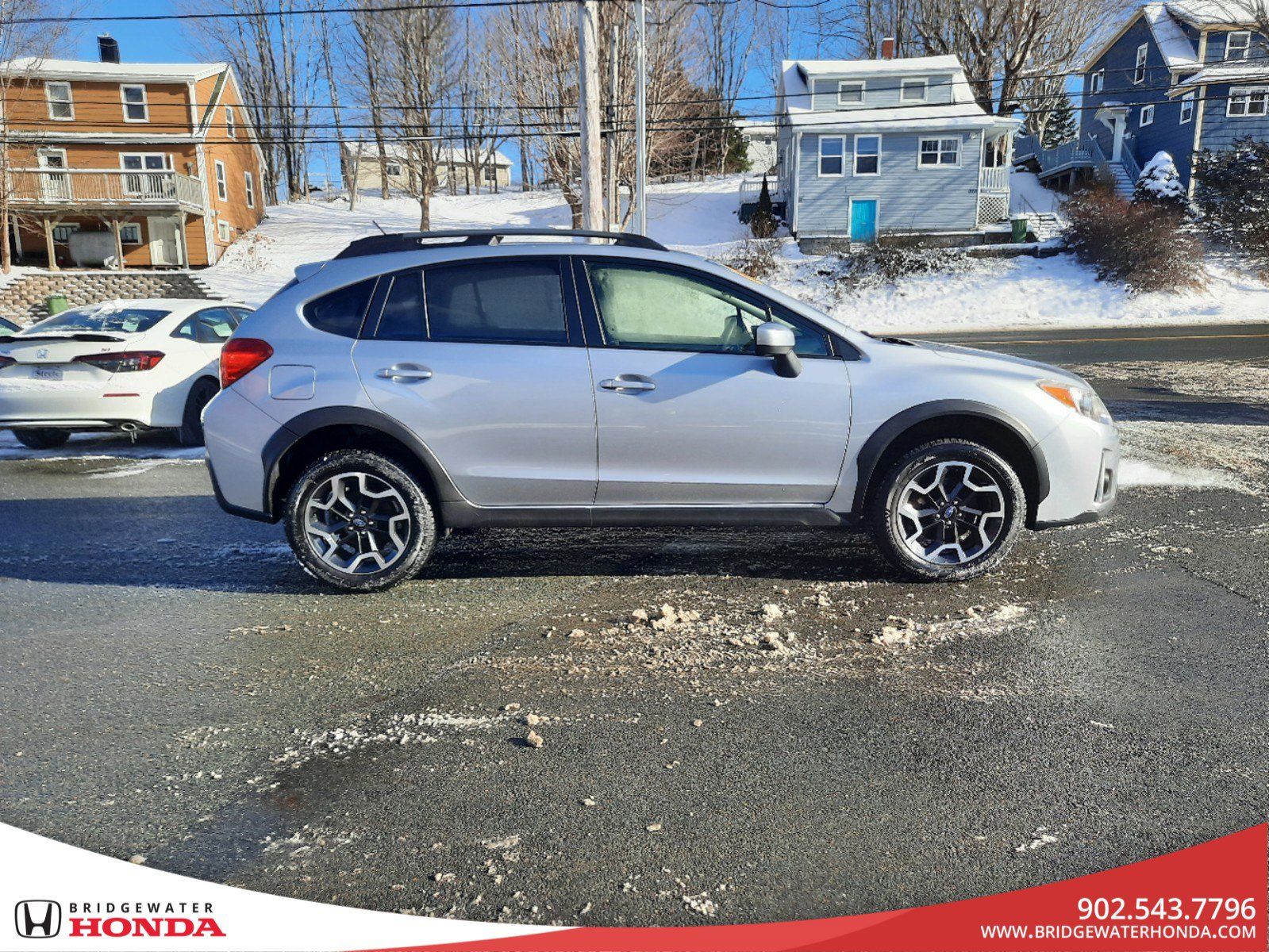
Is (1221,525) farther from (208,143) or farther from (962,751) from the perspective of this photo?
(208,143)

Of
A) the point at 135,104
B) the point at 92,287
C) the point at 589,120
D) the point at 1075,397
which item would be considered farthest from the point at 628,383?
the point at 135,104

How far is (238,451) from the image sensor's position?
529 cm

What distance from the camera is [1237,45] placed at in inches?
1553

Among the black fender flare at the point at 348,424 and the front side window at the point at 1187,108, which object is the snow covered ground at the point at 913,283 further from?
the black fender flare at the point at 348,424

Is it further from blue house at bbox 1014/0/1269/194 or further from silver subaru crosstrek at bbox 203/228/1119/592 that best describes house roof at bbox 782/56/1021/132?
silver subaru crosstrek at bbox 203/228/1119/592

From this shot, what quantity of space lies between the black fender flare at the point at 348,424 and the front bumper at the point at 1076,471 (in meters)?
3.13

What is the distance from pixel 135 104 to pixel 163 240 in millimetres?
5536

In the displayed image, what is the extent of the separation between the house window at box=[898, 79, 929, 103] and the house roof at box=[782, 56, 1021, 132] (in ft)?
1.18

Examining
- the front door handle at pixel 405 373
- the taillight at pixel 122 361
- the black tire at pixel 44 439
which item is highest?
the front door handle at pixel 405 373

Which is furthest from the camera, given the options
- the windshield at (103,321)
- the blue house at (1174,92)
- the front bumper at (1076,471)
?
the blue house at (1174,92)

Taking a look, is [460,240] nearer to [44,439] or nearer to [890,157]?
[44,439]

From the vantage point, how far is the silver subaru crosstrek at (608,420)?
515cm

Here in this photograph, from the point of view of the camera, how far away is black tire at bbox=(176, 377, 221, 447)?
977 cm

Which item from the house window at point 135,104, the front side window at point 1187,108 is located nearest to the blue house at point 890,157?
the front side window at point 1187,108
